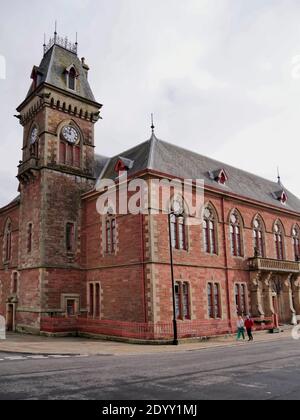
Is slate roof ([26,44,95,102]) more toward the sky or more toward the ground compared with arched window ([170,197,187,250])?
more toward the sky

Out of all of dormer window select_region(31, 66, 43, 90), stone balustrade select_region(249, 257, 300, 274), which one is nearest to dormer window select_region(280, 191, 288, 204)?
stone balustrade select_region(249, 257, 300, 274)

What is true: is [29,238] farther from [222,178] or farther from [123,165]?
[222,178]

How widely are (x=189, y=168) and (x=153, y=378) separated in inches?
801

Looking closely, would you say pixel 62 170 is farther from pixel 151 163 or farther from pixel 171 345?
pixel 171 345

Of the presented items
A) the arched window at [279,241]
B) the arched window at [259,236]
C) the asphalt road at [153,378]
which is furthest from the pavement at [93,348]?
the arched window at [279,241]

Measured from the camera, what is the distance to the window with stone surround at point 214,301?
26.3 meters

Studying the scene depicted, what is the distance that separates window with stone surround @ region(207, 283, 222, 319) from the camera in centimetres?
2630

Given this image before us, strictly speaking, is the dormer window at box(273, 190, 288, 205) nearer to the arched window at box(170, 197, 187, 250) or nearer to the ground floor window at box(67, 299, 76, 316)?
the arched window at box(170, 197, 187, 250)

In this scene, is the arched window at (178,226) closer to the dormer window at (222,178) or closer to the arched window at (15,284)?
the dormer window at (222,178)

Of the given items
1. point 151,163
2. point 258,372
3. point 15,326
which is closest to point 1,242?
point 15,326

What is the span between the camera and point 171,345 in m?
20.4

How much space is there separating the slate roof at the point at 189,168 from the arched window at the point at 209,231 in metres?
2.12

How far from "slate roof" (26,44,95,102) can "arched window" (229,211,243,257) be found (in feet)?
49.2

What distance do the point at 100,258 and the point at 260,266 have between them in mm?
12231
